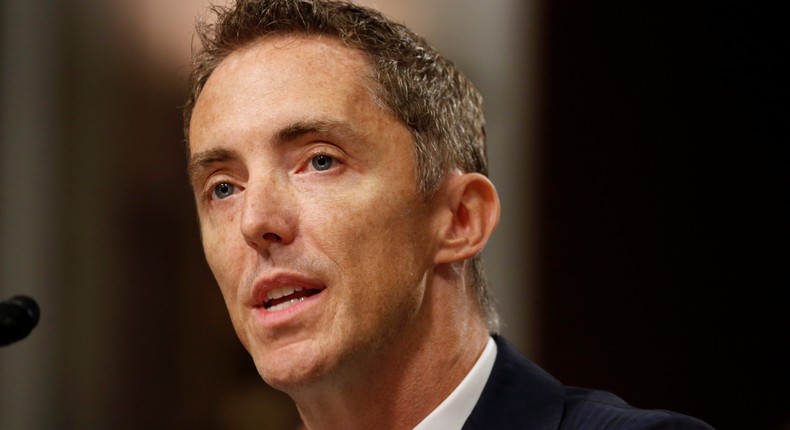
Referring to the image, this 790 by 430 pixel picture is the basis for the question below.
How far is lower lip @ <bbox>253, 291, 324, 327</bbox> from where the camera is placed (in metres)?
2.21

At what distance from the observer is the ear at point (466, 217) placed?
2.47 meters

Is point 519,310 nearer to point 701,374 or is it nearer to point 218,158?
point 701,374

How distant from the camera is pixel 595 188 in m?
3.89

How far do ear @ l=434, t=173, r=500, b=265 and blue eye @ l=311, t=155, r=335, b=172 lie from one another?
0.34m

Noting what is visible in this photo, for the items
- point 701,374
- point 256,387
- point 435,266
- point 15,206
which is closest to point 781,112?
point 701,374

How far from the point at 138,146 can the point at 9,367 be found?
1.00 metres

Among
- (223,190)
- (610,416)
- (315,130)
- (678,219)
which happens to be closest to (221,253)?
(223,190)

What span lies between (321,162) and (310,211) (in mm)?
137

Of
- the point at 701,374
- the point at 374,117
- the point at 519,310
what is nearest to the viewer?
the point at 374,117

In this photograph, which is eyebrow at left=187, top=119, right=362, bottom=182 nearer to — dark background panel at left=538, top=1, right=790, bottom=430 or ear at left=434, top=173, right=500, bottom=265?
ear at left=434, top=173, right=500, bottom=265

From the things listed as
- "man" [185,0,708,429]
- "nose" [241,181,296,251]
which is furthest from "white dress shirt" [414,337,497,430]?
"nose" [241,181,296,251]

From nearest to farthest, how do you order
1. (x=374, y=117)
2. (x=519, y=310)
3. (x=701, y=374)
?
(x=374, y=117) → (x=701, y=374) → (x=519, y=310)

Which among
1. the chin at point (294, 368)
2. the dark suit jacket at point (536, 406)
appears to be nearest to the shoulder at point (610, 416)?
the dark suit jacket at point (536, 406)

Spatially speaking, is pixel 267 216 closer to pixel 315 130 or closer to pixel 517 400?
pixel 315 130
